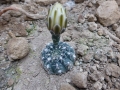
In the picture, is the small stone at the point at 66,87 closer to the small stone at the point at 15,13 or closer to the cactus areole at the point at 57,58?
the cactus areole at the point at 57,58

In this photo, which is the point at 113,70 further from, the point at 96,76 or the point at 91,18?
the point at 91,18

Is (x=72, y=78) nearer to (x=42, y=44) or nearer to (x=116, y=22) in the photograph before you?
(x=42, y=44)

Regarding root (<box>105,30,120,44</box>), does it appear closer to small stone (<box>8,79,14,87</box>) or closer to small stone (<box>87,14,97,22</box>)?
small stone (<box>87,14,97,22</box>)

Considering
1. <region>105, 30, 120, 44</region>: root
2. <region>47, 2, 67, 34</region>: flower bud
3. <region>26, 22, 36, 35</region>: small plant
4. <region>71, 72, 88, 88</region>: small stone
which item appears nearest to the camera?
<region>47, 2, 67, 34</region>: flower bud

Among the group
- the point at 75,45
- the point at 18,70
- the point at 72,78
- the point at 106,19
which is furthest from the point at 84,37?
the point at 18,70


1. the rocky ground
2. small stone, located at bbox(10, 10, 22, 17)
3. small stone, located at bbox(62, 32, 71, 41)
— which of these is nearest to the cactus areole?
the rocky ground

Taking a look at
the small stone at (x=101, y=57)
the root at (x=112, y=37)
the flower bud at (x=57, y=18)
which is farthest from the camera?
the root at (x=112, y=37)

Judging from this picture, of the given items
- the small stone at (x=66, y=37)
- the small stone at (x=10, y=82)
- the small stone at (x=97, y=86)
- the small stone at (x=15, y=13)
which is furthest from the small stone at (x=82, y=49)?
the small stone at (x=15, y=13)
